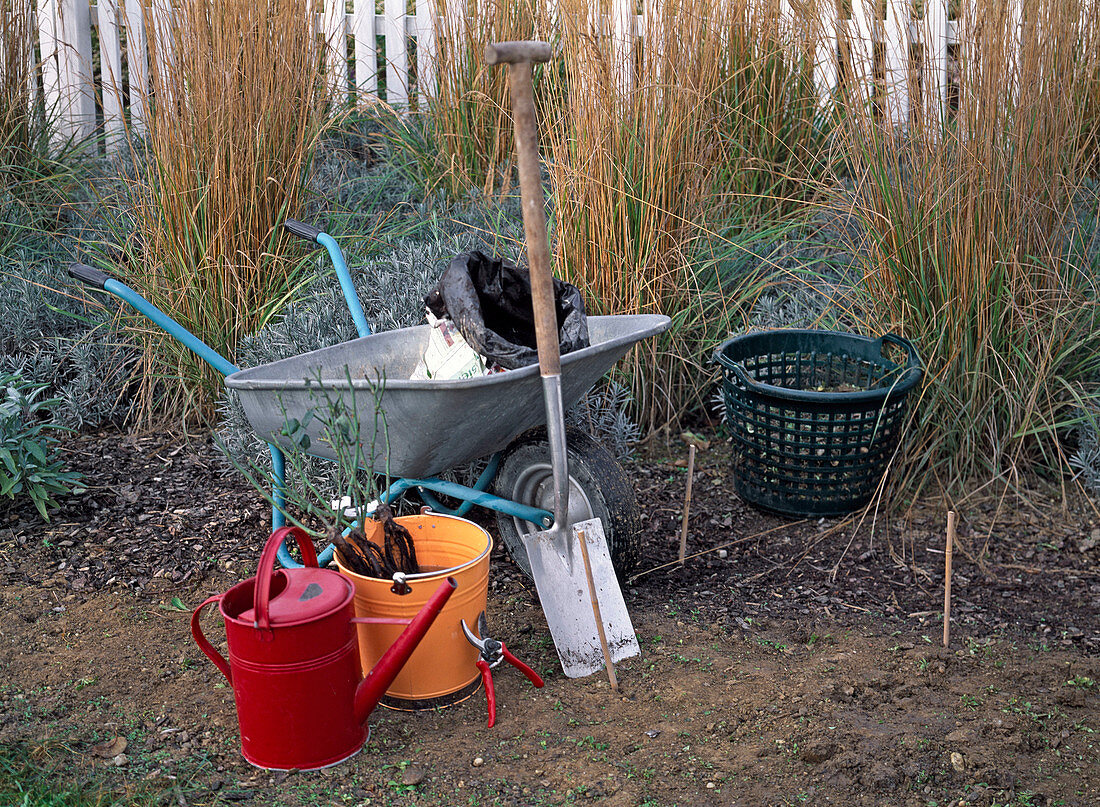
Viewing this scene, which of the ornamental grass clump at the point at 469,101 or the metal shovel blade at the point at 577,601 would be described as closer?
the metal shovel blade at the point at 577,601

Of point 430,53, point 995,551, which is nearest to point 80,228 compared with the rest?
point 430,53

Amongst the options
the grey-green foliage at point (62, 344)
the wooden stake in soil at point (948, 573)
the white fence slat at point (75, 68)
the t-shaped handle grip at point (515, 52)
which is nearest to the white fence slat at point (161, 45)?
the grey-green foliage at point (62, 344)

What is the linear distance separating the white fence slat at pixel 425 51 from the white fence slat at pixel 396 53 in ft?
0.66

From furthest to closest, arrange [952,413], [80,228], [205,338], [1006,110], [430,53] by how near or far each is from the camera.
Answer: [430,53]
[80,228]
[205,338]
[952,413]
[1006,110]

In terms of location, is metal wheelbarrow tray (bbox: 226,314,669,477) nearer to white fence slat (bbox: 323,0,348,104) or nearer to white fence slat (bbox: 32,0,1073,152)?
white fence slat (bbox: 32,0,1073,152)

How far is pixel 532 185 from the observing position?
88.5 inches

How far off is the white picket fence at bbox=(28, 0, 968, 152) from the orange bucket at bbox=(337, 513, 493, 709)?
206 cm

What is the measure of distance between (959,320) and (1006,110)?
651 mm

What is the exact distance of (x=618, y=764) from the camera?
6.95 ft

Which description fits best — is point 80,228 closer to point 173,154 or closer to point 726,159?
point 173,154

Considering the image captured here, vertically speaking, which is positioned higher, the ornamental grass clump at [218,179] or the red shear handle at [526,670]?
the ornamental grass clump at [218,179]

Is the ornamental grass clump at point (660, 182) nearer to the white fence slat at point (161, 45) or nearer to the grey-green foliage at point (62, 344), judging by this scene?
the white fence slat at point (161, 45)

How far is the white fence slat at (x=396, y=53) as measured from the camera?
5.41m

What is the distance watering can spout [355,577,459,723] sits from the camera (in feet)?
6.91
